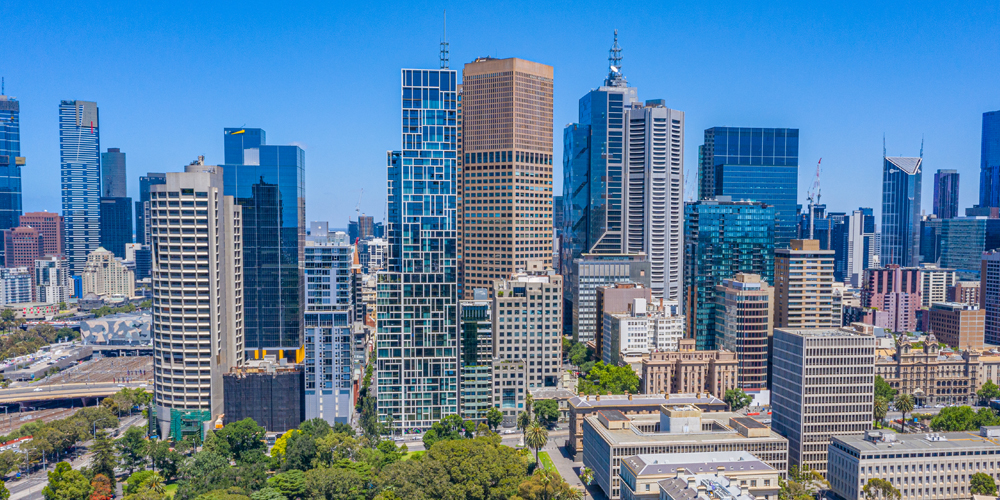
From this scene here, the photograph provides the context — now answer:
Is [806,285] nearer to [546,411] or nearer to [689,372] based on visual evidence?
[689,372]

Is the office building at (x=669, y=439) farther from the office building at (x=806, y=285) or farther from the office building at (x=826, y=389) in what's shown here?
the office building at (x=806, y=285)

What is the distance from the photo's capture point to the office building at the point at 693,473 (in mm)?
114312

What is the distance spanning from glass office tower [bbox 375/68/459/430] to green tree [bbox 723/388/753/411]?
225 ft

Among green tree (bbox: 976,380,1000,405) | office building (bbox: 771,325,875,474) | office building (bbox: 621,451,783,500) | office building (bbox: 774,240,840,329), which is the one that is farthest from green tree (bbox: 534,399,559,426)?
green tree (bbox: 976,380,1000,405)

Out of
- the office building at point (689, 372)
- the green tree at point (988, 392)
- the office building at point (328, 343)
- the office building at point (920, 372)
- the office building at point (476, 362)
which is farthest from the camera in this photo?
the office building at point (920, 372)

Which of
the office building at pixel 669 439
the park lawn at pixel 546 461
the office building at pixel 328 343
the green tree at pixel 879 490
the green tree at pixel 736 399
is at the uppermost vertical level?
the office building at pixel 328 343

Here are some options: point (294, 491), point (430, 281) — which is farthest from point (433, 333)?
point (294, 491)

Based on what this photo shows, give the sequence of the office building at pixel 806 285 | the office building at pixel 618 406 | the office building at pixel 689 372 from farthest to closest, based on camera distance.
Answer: the office building at pixel 806 285 < the office building at pixel 689 372 < the office building at pixel 618 406

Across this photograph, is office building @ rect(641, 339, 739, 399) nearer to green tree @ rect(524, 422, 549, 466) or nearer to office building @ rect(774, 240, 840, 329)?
office building @ rect(774, 240, 840, 329)

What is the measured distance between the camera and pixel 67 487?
12369cm

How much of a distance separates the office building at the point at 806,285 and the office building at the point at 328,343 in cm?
11824

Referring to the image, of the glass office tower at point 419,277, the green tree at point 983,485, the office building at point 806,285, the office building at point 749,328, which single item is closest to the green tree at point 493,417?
the glass office tower at point 419,277

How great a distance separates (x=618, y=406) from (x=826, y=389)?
42.2 meters

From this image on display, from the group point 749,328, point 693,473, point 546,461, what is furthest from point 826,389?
point 546,461
